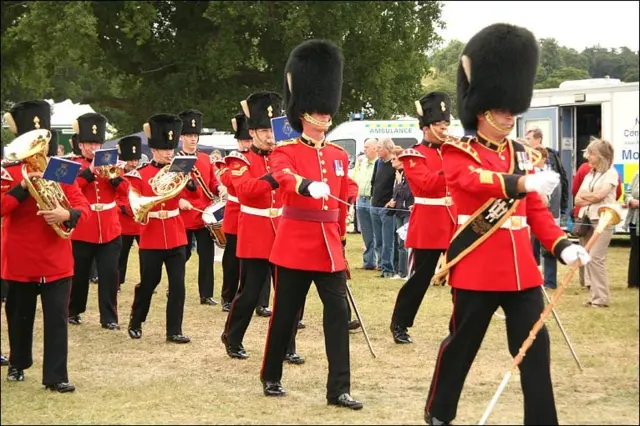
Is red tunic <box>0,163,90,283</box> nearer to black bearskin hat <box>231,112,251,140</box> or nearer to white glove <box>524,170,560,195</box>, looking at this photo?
white glove <box>524,170,560,195</box>

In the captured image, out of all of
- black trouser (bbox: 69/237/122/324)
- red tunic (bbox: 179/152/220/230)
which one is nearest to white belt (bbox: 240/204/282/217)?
black trouser (bbox: 69/237/122/324)

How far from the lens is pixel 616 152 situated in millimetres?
15453

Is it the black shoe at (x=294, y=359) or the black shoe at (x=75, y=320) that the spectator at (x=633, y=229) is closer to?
the black shoe at (x=294, y=359)

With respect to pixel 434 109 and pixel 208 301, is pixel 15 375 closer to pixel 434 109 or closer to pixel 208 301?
pixel 434 109

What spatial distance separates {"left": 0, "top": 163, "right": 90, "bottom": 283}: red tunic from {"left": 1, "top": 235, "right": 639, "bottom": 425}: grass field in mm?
699

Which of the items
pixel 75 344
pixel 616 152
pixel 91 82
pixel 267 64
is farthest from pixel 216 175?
pixel 91 82

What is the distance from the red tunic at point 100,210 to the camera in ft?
29.8

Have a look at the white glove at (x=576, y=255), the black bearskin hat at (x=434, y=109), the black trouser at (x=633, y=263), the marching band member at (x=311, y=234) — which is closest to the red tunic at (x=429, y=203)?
the black bearskin hat at (x=434, y=109)

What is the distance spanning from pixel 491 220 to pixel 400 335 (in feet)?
10.2

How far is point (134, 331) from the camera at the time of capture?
8633mm

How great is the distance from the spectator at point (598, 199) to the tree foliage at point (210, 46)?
12.8 meters

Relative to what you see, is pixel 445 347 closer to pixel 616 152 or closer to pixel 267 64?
pixel 616 152

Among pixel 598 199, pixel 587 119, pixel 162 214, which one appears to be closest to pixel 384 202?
pixel 598 199

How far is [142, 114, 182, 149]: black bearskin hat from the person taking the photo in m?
8.75
